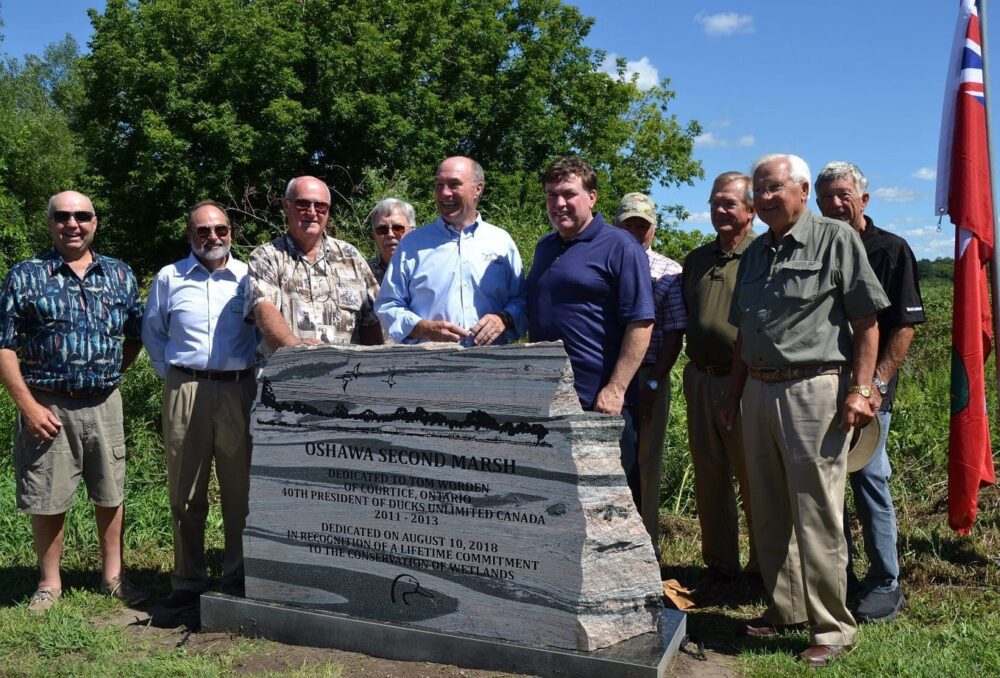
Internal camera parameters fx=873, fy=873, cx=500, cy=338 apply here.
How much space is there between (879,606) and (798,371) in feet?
4.62

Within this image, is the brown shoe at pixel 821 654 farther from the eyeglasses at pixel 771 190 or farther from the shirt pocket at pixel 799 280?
the eyeglasses at pixel 771 190

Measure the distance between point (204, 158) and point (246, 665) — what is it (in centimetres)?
1922

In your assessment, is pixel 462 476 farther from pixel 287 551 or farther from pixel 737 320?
pixel 737 320

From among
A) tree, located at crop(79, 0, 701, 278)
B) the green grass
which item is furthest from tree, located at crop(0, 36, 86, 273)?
the green grass

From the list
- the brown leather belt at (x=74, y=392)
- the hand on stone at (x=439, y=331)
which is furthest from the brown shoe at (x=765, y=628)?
the brown leather belt at (x=74, y=392)

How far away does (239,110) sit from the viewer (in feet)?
71.2

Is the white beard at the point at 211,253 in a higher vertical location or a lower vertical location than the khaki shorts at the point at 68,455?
higher

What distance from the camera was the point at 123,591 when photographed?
4824 mm

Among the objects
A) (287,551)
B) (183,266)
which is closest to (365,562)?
(287,551)

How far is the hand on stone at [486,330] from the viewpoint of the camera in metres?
3.90

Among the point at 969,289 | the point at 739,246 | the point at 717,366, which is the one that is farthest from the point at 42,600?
the point at 969,289

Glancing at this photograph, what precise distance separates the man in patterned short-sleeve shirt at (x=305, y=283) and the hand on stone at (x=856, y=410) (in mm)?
2385

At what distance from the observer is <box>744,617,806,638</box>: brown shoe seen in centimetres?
408

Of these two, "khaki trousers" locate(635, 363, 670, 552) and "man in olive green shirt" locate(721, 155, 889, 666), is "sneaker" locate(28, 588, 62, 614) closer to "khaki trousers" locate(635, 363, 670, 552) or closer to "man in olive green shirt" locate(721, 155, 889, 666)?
"khaki trousers" locate(635, 363, 670, 552)
